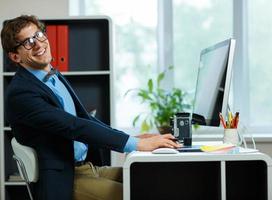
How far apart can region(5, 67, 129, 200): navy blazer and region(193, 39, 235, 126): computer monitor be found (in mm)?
489

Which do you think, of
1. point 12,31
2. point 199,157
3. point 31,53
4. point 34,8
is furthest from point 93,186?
point 34,8

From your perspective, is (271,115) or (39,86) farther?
(271,115)

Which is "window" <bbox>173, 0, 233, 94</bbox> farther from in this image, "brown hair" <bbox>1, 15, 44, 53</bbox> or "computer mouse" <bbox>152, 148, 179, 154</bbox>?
"computer mouse" <bbox>152, 148, 179, 154</bbox>

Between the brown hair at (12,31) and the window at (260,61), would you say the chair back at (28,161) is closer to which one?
the brown hair at (12,31)

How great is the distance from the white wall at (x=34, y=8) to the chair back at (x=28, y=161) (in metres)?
1.96

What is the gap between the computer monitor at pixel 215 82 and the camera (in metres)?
2.01

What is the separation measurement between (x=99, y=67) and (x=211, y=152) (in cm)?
185

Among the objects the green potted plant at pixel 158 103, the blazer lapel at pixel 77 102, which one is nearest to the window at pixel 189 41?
the green potted plant at pixel 158 103

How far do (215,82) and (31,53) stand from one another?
822 millimetres

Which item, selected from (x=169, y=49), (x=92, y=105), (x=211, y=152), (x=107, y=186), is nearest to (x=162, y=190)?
(x=107, y=186)

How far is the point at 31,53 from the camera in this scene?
1.98m

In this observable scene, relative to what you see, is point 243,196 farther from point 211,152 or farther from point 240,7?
point 240,7

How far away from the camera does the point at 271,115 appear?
384 cm

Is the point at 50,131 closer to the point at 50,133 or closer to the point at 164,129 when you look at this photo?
the point at 50,133
